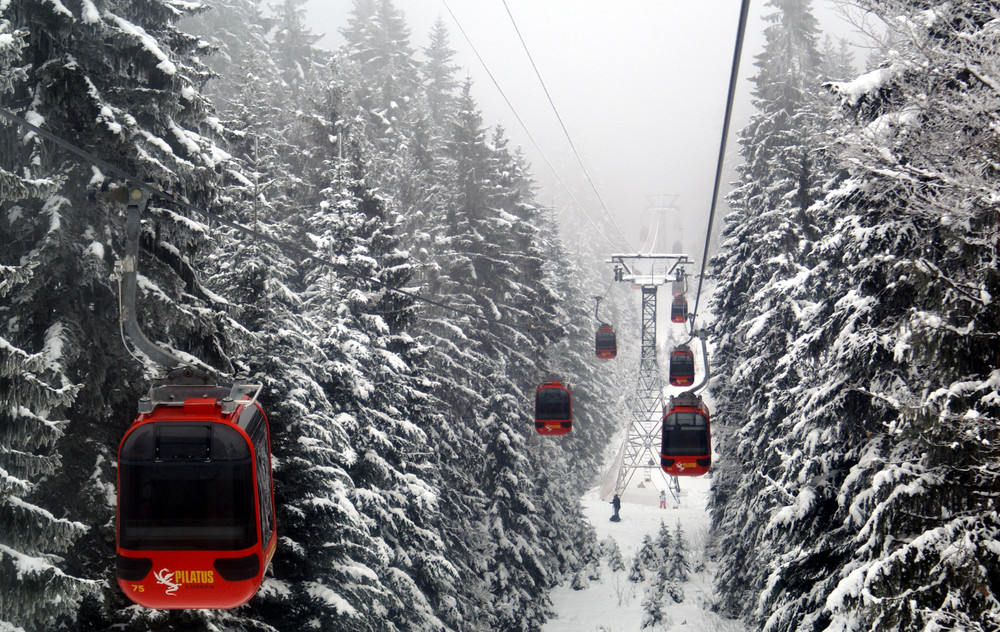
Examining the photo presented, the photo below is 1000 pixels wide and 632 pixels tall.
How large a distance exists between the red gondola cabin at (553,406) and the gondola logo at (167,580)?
14.5 meters

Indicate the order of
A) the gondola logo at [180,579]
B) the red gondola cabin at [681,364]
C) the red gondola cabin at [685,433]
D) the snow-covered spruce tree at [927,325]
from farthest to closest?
the red gondola cabin at [681,364], the red gondola cabin at [685,433], the snow-covered spruce tree at [927,325], the gondola logo at [180,579]

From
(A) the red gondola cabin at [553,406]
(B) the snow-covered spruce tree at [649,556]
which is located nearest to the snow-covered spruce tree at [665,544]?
(B) the snow-covered spruce tree at [649,556]

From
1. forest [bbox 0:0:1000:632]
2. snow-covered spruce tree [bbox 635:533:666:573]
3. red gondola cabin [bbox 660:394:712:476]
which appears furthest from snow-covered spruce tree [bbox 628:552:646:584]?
red gondola cabin [bbox 660:394:712:476]

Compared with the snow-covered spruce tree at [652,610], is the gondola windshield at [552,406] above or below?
above

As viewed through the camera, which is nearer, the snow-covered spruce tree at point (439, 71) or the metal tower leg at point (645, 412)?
the metal tower leg at point (645, 412)

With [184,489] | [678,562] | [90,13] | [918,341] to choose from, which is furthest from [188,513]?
[678,562]

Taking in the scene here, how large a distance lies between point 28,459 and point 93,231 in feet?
11.1

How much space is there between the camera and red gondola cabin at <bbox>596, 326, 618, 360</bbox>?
2939 centimetres

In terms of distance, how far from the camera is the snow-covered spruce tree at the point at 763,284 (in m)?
19.0

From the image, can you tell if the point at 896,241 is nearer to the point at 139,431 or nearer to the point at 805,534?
the point at 805,534

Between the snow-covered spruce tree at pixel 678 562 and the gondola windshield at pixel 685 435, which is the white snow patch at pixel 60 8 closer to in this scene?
the gondola windshield at pixel 685 435

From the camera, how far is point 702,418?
17031 mm

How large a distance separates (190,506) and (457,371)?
16.0 meters

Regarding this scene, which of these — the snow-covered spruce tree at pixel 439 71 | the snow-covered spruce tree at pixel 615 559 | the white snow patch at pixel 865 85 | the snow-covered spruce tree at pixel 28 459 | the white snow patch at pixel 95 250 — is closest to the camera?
the snow-covered spruce tree at pixel 28 459
